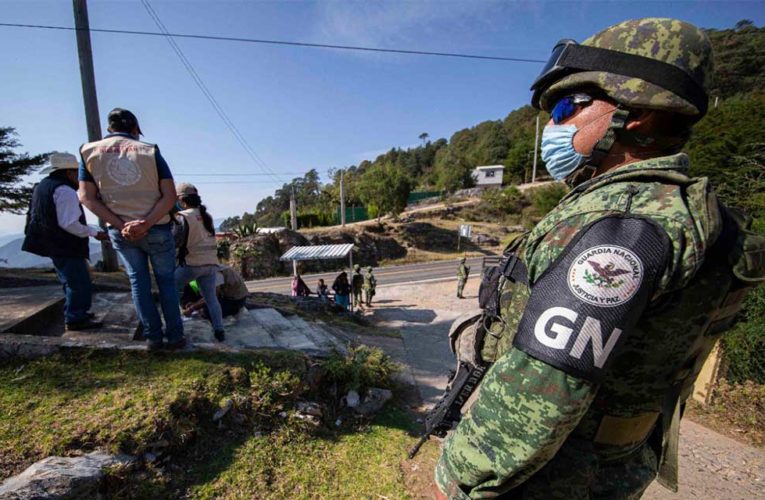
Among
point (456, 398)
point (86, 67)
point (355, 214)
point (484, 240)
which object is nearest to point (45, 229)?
point (456, 398)

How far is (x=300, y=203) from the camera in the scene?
59.3 metres

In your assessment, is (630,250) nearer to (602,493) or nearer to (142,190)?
(602,493)

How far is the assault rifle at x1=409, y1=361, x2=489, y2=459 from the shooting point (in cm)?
138

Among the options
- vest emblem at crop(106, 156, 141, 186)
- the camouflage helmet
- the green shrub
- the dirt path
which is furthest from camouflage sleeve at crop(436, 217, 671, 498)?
the green shrub

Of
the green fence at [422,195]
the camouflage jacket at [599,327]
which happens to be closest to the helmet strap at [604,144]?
the camouflage jacket at [599,327]

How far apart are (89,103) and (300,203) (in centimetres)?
5312

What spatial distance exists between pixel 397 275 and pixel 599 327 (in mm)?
23581

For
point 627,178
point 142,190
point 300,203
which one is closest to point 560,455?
point 627,178

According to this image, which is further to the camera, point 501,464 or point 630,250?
point 501,464

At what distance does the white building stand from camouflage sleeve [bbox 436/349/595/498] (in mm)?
Result: 58745

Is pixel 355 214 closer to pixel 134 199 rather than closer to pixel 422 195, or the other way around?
pixel 422 195

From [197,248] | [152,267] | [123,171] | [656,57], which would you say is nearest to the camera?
[656,57]

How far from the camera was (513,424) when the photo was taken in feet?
3.10

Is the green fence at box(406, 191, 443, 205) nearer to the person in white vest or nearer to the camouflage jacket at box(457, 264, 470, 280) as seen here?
the camouflage jacket at box(457, 264, 470, 280)
